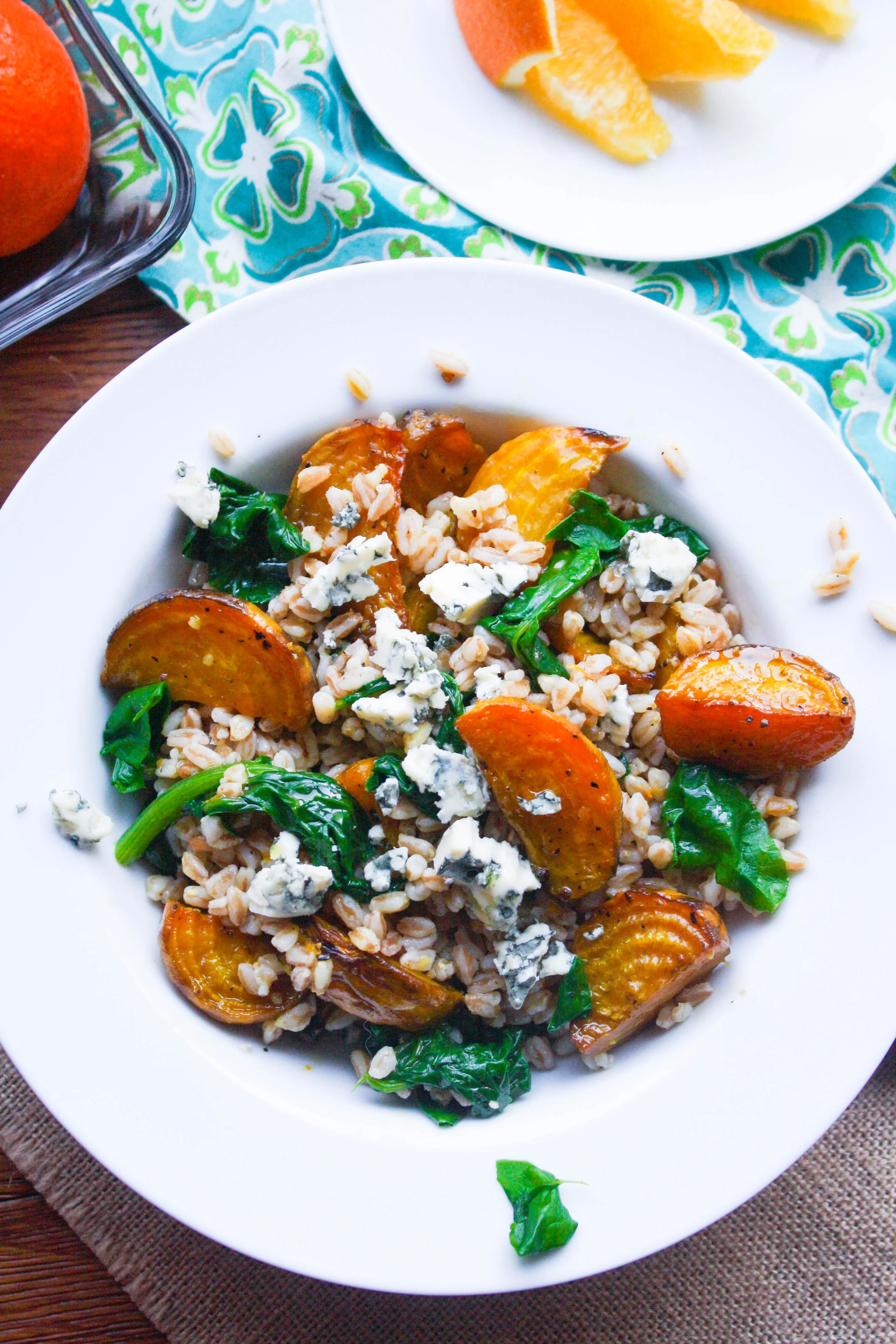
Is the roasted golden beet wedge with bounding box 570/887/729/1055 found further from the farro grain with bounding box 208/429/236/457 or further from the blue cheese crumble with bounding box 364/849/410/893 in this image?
the farro grain with bounding box 208/429/236/457

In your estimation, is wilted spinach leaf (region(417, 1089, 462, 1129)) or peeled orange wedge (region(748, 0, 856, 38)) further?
peeled orange wedge (region(748, 0, 856, 38))

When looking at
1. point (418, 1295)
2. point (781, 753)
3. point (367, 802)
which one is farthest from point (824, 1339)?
point (367, 802)

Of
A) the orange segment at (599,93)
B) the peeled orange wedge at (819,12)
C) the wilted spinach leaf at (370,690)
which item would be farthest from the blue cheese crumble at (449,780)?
the peeled orange wedge at (819,12)

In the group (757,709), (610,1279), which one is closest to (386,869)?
(757,709)

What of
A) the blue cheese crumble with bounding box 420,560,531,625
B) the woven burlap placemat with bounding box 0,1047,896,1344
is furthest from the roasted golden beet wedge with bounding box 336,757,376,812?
the woven burlap placemat with bounding box 0,1047,896,1344

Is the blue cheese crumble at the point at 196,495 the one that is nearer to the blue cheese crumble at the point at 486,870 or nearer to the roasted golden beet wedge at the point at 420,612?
the roasted golden beet wedge at the point at 420,612

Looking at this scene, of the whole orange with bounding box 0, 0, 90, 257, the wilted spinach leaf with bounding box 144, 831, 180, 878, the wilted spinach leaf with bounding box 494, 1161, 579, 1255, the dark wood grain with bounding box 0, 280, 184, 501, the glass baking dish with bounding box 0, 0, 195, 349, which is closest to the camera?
the wilted spinach leaf with bounding box 494, 1161, 579, 1255

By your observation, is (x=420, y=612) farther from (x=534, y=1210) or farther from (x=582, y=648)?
(x=534, y=1210)
